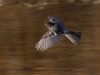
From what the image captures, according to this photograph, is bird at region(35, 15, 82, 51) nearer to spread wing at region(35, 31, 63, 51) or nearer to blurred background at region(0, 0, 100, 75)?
spread wing at region(35, 31, 63, 51)

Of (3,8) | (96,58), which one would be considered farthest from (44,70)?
(3,8)

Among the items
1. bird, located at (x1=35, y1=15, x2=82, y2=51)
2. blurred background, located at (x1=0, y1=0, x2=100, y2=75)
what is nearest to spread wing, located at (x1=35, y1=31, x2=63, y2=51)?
bird, located at (x1=35, y1=15, x2=82, y2=51)

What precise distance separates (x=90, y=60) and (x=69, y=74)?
0.28 meters

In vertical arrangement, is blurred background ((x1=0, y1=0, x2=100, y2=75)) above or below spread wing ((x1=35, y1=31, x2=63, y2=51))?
below

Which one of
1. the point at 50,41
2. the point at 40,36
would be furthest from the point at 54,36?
the point at 40,36

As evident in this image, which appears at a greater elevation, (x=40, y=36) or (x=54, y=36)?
(x=54, y=36)

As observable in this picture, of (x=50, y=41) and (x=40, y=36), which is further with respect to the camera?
(x=40, y=36)

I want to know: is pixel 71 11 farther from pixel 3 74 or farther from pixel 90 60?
pixel 3 74

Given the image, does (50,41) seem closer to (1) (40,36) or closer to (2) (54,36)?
(2) (54,36)

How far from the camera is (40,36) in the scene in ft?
17.9

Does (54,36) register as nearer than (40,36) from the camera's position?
Yes

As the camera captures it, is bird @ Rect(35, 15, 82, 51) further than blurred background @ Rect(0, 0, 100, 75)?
No

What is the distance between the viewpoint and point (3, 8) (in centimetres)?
577

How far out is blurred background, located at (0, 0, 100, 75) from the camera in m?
5.25
